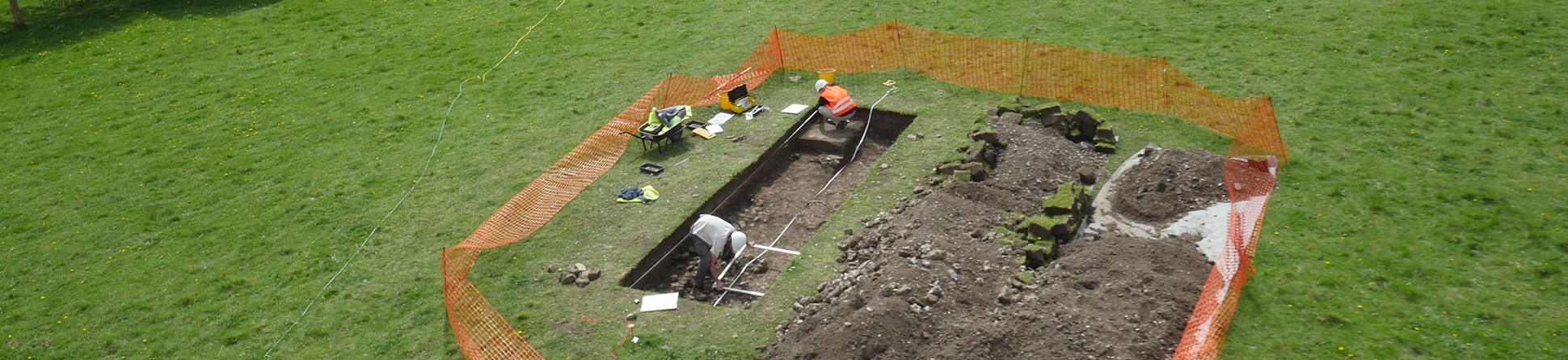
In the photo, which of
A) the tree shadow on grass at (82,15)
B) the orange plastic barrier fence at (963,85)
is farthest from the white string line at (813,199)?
the tree shadow on grass at (82,15)

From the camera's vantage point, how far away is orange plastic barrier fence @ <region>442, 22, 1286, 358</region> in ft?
38.0

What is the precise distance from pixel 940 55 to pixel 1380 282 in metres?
9.48

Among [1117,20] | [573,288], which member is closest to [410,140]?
[573,288]

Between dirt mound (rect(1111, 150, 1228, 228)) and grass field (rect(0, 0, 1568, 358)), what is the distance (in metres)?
0.98

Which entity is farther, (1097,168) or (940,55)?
(940,55)

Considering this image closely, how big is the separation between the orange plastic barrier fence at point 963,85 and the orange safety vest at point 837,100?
2602 mm

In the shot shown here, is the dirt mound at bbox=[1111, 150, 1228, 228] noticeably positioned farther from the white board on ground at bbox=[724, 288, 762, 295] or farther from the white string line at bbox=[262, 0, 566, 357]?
the white string line at bbox=[262, 0, 566, 357]

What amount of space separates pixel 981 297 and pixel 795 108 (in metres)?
7.12

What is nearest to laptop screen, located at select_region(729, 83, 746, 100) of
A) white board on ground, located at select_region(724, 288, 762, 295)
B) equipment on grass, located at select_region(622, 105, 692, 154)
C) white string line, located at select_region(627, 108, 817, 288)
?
equipment on grass, located at select_region(622, 105, 692, 154)

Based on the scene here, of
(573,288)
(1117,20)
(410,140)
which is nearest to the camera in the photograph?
(573,288)

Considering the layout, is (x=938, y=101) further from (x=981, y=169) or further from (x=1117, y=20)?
(x=1117, y=20)

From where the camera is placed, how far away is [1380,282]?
37.5ft

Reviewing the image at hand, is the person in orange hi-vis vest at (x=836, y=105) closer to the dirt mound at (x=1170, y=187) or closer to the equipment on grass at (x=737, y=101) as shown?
the equipment on grass at (x=737, y=101)

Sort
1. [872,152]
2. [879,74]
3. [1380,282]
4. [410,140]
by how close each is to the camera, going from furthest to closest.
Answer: [879,74]
[410,140]
[872,152]
[1380,282]
